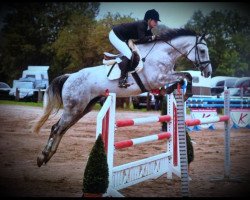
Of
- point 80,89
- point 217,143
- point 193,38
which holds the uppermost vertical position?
point 193,38

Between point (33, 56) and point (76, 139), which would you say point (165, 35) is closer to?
point (76, 139)

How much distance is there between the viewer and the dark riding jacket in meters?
4.12

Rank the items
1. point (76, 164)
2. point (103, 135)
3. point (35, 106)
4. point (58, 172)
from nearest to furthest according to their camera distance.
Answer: point (103, 135), point (58, 172), point (76, 164), point (35, 106)

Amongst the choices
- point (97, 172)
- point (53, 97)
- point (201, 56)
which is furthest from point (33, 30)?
point (97, 172)

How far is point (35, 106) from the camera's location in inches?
452

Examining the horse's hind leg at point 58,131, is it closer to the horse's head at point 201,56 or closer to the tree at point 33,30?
the horse's head at point 201,56

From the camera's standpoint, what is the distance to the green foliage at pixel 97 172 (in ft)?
9.38

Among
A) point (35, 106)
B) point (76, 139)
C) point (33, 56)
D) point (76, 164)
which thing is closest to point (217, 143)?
point (76, 139)

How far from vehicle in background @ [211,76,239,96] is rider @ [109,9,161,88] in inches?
481

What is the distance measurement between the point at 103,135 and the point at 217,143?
4.50 meters

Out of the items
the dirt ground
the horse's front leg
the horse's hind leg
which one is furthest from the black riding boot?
the dirt ground

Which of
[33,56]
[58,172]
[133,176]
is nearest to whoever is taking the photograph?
[133,176]

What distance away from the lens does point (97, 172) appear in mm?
2867

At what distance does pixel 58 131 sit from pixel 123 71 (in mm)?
1058
